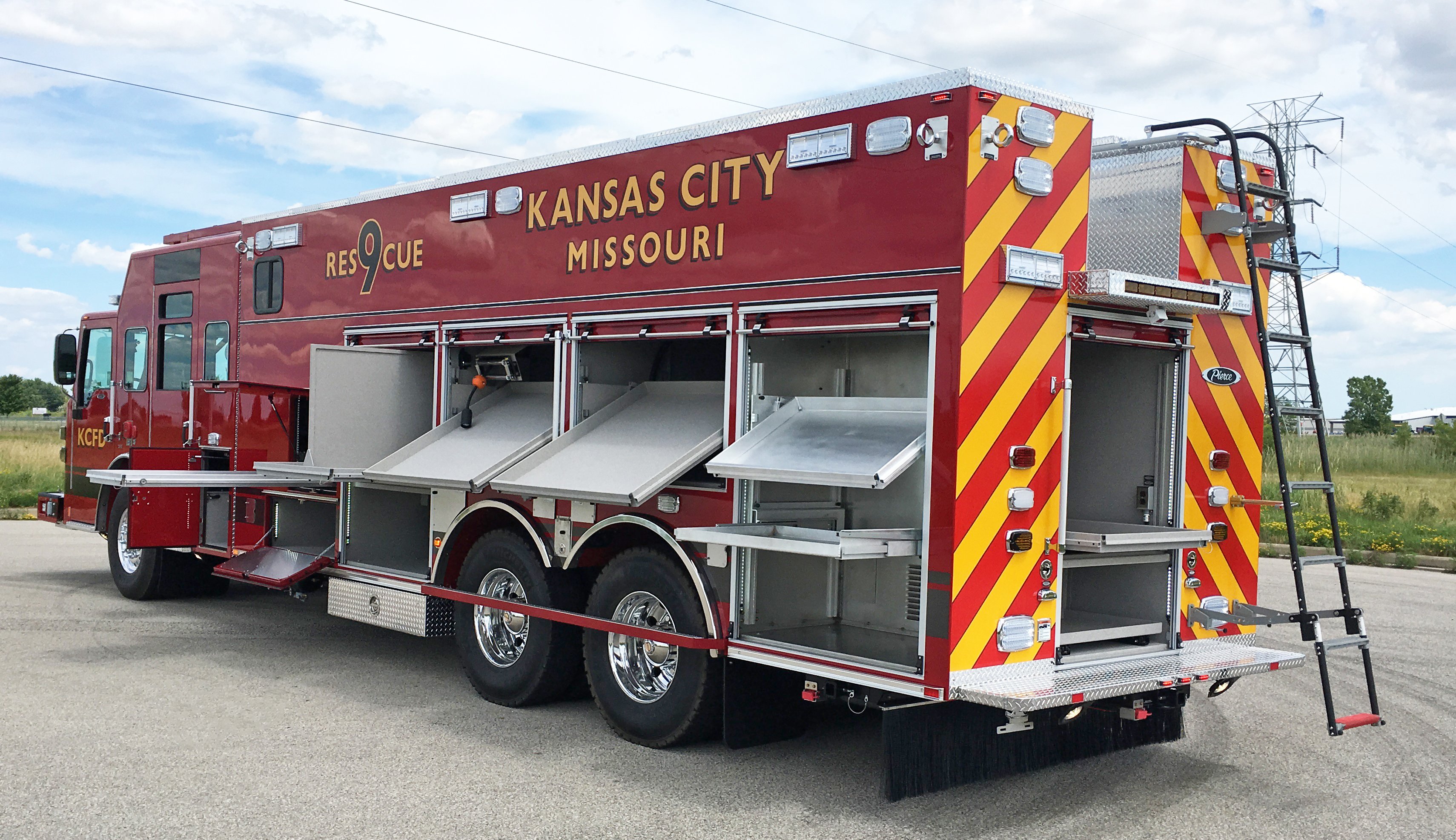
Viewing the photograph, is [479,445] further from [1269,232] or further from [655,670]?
[1269,232]

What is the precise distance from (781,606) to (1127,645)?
1.76 metres

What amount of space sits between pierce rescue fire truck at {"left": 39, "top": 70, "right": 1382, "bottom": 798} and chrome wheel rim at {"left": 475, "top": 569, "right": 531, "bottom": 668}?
0.03 m

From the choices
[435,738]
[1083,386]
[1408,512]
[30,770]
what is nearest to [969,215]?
[1083,386]

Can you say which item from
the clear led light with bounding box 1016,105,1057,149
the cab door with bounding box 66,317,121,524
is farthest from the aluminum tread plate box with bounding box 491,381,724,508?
the cab door with bounding box 66,317,121,524

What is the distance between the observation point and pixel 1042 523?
5547mm

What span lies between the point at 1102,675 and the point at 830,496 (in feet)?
5.51

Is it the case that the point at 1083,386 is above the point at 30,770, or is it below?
above

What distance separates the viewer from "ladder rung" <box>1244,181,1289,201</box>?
6.03 metres

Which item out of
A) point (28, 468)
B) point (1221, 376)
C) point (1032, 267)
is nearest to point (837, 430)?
point (1032, 267)

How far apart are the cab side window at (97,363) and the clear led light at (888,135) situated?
932cm

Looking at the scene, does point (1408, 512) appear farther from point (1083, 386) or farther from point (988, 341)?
point (988, 341)

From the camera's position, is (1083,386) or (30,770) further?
(1083,386)

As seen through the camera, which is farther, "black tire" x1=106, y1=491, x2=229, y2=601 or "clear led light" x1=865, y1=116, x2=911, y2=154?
"black tire" x1=106, y1=491, x2=229, y2=601

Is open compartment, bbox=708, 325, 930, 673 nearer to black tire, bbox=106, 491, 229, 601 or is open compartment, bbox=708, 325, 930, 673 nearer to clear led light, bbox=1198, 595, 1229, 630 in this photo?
clear led light, bbox=1198, 595, 1229, 630
